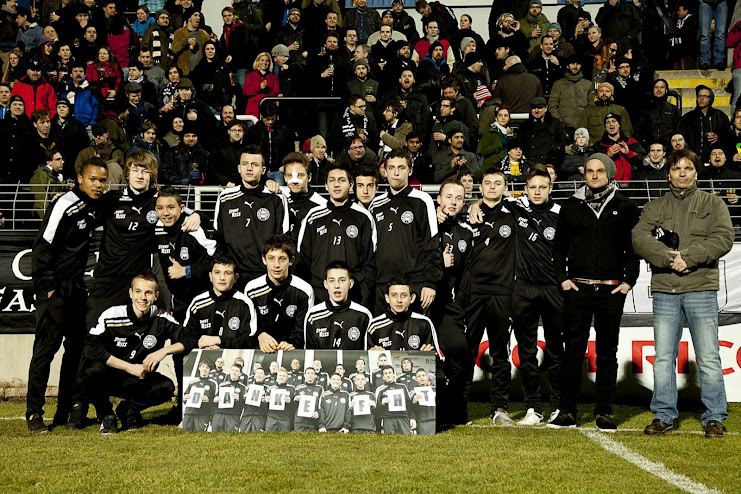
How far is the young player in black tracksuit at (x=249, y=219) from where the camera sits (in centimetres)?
846

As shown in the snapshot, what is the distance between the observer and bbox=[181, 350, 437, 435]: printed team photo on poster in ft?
23.5

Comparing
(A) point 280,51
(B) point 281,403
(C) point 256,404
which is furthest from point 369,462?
(A) point 280,51

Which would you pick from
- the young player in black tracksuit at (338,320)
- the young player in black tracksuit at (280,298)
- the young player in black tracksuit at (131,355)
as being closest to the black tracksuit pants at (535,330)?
the young player in black tracksuit at (338,320)

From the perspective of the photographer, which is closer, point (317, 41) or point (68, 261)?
point (68, 261)

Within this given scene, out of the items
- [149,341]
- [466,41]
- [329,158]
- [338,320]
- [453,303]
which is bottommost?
[149,341]

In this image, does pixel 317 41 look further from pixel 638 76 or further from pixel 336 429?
pixel 336 429

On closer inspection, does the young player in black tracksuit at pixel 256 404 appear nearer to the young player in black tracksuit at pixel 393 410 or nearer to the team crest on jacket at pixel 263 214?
the young player in black tracksuit at pixel 393 410

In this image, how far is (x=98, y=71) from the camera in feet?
51.3

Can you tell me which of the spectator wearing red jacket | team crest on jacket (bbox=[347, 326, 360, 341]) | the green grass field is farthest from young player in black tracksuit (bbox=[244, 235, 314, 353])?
the spectator wearing red jacket

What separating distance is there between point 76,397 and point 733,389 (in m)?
6.89

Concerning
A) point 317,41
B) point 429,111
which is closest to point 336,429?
point 429,111

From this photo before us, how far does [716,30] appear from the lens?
16406 millimetres

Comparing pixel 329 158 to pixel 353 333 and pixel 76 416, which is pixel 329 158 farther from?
pixel 76 416

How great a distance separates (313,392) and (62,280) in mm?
2499
